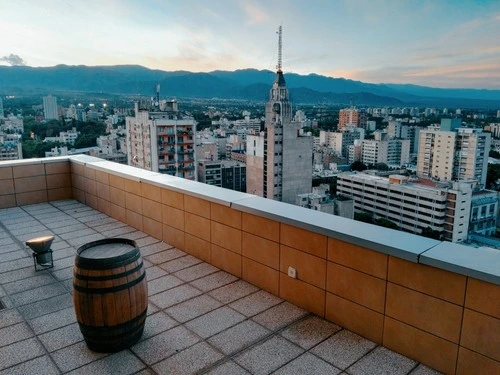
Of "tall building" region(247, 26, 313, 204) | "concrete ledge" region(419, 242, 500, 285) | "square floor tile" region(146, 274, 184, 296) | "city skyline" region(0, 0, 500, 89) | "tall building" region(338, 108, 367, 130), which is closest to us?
"concrete ledge" region(419, 242, 500, 285)

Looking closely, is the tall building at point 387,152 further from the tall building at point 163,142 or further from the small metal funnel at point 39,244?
the small metal funnel at point 39,244

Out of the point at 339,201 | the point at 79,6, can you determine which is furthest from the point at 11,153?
the point at 339,201

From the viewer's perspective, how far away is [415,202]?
39438 mm

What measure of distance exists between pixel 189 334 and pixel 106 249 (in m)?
0.77

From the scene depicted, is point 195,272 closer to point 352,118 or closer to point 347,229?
point 347,229

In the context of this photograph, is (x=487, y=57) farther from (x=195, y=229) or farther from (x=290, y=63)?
(x=195, y=229)

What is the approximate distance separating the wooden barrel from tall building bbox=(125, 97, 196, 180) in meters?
33.5

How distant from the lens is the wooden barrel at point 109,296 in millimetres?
2105

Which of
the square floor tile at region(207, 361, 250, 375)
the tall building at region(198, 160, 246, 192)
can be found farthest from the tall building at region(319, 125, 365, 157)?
the square floor tile at region(207, 361, 250, 375)

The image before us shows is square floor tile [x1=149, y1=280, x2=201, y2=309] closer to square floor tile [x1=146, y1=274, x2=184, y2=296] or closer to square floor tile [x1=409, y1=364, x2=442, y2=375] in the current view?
square floor tile [x1=146, y1=274, x2=184, y2=296]

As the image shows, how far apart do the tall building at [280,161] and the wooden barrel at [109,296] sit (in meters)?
44.6

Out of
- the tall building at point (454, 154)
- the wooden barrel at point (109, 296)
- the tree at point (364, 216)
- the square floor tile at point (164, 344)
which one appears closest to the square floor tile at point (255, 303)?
the square floor tile at point (164, 344)

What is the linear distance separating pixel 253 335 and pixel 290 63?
10832cm

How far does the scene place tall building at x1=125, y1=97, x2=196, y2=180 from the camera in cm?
3512
